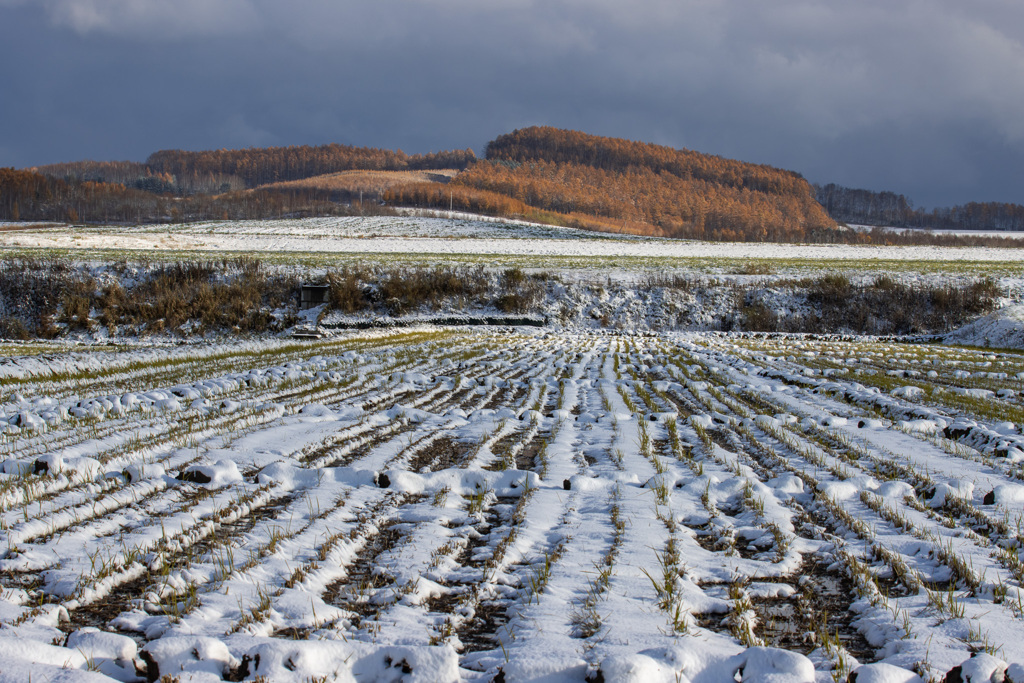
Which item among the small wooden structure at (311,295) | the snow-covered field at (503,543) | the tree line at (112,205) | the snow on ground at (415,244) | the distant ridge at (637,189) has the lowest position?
the snow-covered field at (503,543)

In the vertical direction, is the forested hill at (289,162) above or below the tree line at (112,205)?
above

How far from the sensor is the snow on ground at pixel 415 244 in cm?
4667

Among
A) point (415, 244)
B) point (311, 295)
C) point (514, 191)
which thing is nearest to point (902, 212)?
point (514, 191)

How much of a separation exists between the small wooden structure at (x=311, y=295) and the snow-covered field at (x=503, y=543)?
75.4ft

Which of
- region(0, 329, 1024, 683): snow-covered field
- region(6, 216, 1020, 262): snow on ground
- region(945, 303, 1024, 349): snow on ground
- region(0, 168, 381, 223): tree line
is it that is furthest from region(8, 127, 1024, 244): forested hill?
region(0, 329, 1024, 683): snow-covered field

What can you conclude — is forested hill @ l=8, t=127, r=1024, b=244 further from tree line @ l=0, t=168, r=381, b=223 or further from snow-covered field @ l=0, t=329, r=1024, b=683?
snow-covered field @ l=0, t=329, r=1024, b=683

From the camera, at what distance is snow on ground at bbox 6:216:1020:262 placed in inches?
1837

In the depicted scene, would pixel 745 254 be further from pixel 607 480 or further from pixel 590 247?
pixel 607 480

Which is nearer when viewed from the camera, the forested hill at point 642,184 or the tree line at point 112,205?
the tree line at point 112,205

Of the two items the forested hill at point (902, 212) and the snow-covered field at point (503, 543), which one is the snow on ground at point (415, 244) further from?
the forested hill at point (902, 212)

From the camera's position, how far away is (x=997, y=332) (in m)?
24.2

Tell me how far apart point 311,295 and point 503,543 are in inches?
1126

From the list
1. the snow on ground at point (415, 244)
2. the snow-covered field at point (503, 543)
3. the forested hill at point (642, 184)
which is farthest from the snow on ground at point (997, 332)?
the forested hill at point (642, 184)

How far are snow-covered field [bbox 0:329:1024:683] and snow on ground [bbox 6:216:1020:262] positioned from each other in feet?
127
